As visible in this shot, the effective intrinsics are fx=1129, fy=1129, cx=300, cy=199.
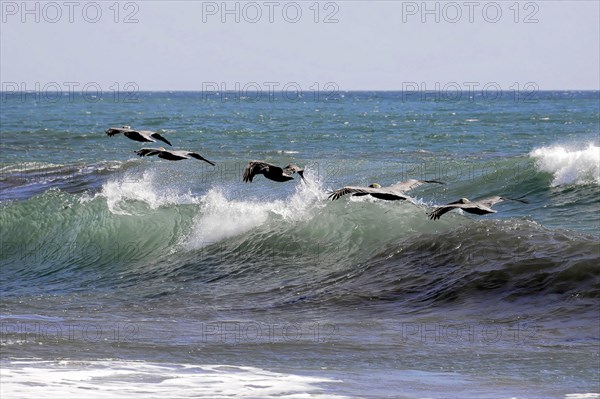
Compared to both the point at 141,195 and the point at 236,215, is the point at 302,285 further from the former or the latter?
the point at 141,195

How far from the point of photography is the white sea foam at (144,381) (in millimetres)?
8164

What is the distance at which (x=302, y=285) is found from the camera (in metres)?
13.7

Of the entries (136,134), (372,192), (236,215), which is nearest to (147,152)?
(136,134)

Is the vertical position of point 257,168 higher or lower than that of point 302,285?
higher

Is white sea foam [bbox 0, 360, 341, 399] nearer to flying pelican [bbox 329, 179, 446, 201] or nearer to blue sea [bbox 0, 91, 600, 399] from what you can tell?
blue sea [bbox 0, 91, 600, 399]

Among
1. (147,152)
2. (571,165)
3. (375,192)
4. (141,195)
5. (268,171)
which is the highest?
(147,152)

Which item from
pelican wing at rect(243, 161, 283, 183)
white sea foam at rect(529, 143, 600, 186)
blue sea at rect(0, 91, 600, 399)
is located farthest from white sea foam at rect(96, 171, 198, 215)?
pelican wing at rect(243, 161, 283, 183)

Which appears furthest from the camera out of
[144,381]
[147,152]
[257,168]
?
[147,152]

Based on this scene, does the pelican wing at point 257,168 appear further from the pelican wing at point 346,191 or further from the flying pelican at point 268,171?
the pelican wing at point 346,191

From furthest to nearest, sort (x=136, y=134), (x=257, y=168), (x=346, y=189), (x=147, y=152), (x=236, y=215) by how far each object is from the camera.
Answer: (x=236, y=215)
(x=136, y=134)
(x=147, y=152)
(x=257, y=168)
(x=346, y=189)

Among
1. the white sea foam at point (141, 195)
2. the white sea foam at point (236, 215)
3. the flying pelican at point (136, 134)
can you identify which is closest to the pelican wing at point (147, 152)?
the flying pelican at point (136, 134)

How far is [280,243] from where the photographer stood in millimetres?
16000

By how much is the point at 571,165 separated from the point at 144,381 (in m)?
13.3

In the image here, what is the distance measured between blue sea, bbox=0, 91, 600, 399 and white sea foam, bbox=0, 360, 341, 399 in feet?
0.07
